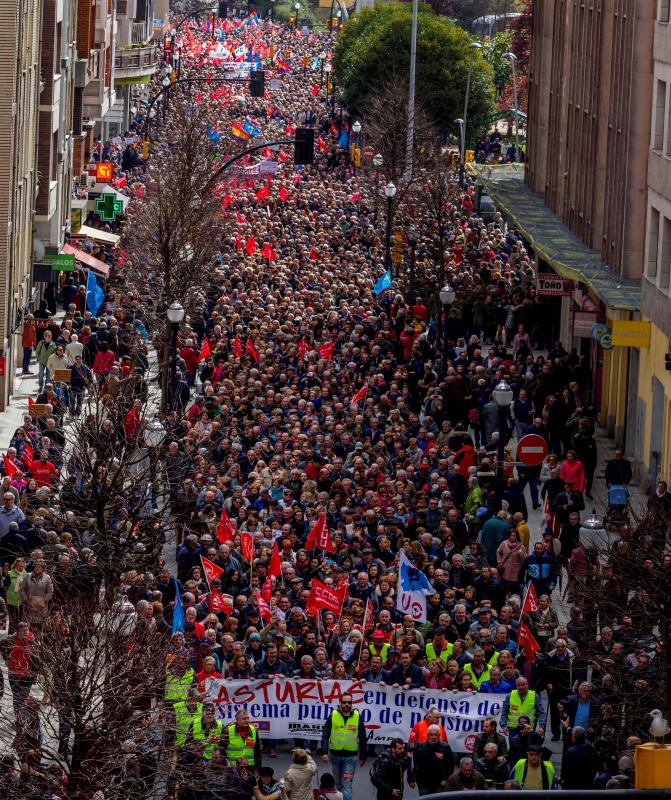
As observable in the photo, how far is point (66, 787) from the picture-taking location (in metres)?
16.2

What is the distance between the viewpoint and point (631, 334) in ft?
121

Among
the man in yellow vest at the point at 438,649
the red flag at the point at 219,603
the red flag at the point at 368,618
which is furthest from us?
the red flag at the point at 219,603

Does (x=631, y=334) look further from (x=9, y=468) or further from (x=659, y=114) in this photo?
(x=9, y=468)

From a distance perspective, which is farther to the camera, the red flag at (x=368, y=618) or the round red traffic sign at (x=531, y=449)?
the round red traffic sign at (x=531, y=449)

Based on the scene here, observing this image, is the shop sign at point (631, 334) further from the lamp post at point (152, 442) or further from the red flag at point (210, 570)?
the red flag at point (210, 570)

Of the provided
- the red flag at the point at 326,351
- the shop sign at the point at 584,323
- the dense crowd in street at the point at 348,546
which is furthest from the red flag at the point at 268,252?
the shop sign at the point at 584,323

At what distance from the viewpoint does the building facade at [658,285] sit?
35312mm

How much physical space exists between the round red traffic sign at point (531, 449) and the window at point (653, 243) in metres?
7.76

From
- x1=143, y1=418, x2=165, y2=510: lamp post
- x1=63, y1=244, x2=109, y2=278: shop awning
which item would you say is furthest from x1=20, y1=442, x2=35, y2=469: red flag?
x1=63, y1=244, x2=109, y2=278: shop awning

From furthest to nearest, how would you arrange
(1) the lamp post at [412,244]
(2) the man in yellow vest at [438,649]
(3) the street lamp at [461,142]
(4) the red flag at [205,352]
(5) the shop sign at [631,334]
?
(3) the street lamp at [461,142], (1) the lamp post at [412,244], (4) the red flag at [205,352], (5) the shop sign at [631,334], (2) the man in yellow vest at [438,649]

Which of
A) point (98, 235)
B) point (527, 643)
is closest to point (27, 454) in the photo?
point (527, 643)

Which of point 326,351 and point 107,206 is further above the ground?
point 107,206

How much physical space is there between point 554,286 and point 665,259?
8.14 m

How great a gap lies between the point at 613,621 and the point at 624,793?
12.8 meters
